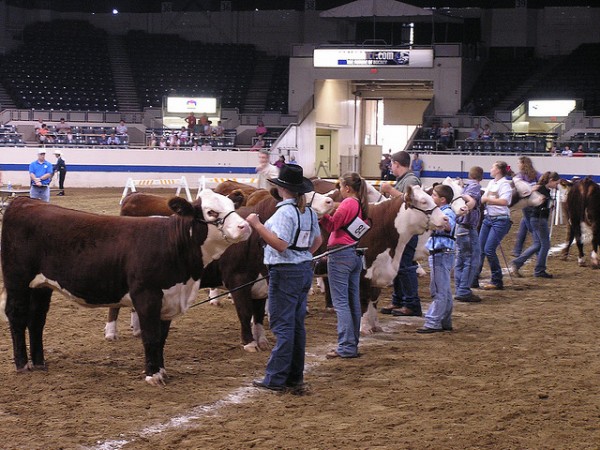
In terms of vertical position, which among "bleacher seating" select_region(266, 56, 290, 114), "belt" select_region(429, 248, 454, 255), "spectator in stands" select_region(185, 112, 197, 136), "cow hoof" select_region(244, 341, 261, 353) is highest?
"bleacher seating" select_region(266, 56, 290, 114)

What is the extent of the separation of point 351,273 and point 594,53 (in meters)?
38.2

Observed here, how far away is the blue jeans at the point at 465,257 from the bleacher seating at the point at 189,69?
3397 cm

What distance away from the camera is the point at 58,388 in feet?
25.1

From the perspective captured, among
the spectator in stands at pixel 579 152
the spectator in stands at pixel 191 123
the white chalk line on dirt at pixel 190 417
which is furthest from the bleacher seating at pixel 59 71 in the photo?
the white chalk line on dirt at pixel 190 417

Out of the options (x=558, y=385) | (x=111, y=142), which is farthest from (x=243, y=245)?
(x=111, y=142)

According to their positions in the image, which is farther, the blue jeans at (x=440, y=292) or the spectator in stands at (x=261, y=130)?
the spectator in stands at (x=261, y=130)

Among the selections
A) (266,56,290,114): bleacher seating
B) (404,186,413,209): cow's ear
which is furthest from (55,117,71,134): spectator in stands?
(404,186,413,209): cow's ear

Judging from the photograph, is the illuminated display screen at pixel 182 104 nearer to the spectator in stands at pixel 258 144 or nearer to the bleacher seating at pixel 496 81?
the spectator in stands at pixel 258 144

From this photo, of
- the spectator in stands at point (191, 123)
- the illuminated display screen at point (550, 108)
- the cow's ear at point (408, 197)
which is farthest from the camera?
the spectator in stands at point (191, 123)

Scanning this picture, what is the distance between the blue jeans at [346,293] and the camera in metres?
8.73

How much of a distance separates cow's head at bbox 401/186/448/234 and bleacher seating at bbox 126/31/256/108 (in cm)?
3620

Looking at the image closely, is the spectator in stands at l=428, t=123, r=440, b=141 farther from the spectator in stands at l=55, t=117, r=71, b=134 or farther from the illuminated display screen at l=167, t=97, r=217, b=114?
the spectator in stands at l=55, t=117, r=71, b=134

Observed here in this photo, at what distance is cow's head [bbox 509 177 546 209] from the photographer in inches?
570

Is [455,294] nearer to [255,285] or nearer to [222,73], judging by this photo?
[255,285]
